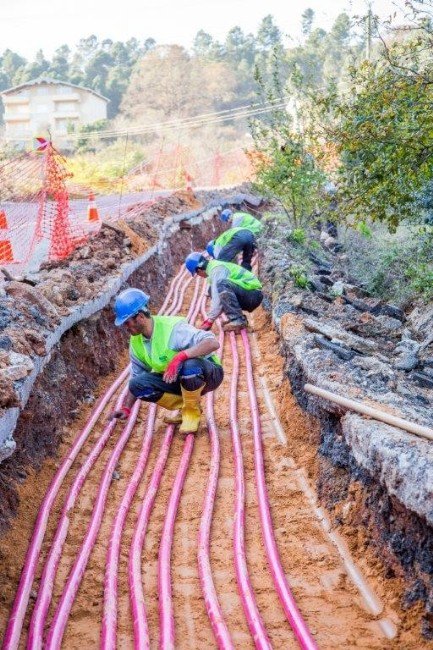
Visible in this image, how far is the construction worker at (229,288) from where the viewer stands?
8070 millimetres

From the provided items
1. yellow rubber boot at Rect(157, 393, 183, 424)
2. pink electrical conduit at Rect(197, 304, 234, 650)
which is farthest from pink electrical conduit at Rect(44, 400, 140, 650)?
pink electrical conduit at Rect(197, 304, 234, 650)

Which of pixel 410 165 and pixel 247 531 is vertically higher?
pixel 410 165

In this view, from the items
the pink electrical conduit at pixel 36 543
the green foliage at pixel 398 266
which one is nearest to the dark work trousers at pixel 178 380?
the pink electrical conduit at pixel 36 543

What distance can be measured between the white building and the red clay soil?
5000 centimetres

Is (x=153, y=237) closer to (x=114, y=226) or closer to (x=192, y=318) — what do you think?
(x=114, y=226)

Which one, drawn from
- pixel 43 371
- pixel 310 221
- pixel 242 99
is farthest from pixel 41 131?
pixel 43 371

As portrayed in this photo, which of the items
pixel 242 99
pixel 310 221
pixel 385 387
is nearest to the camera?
pixel 385 387

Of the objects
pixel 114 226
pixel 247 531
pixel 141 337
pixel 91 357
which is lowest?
pixel 247 531

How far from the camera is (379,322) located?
884 centimetres

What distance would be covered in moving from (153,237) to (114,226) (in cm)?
163

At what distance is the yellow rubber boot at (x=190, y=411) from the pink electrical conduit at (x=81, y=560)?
50 centimetres

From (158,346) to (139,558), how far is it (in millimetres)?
1885

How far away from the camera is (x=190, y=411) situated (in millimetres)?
5691

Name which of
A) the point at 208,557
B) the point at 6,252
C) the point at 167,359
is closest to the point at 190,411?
the point at 167,359
